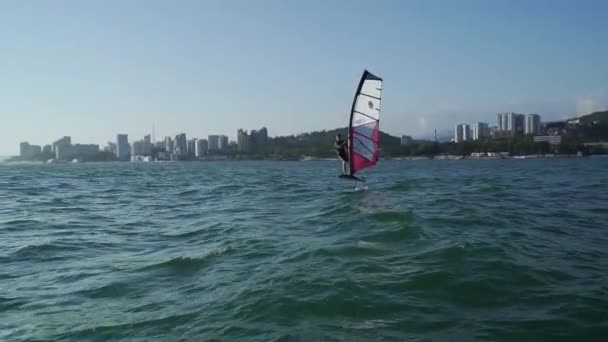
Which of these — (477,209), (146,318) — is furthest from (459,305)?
(477,209)

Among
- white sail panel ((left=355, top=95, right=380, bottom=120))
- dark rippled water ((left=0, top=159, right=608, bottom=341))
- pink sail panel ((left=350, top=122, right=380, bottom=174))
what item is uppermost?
white sail panel ((left=355, top=95, right=380, bottom=120))

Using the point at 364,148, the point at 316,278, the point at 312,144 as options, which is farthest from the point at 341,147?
the point at 312,144

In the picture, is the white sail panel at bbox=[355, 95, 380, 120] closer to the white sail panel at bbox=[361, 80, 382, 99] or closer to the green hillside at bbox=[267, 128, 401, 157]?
the white sail panel at bbox=[361, 80, 382, 99]

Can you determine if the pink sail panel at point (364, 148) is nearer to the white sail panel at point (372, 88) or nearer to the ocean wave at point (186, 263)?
the white sail panel at point (372, 88)

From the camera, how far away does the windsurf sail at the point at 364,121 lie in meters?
16.4

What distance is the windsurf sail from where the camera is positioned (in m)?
16.4

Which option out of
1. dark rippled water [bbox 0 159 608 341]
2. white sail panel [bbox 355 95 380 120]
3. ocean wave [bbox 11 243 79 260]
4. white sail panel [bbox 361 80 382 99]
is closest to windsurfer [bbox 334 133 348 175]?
white sail panel [bbox 355 95 380 120]

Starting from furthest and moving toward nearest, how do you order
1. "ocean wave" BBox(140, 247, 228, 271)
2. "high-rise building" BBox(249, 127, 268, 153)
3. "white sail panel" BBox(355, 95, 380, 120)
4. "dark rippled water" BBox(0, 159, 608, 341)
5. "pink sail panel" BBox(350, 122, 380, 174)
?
"high-rise building" BBox(249, 127, 268, 153) → "pink sail panel" BBox(350, 122, 380, 174) → "white sail panel" BBox(355, 95, 380, 120) → "ocean wave" BBox(140, 247, 228, 271) → "dark rippled water" BBox(0, 159, 608, 341)

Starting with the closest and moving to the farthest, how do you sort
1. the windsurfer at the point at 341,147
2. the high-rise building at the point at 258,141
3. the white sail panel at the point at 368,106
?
1. the white sail panel at the point at 368,106
2. the windsurfer at the point at 341,147
3. the high-rise building at the point at 258,141

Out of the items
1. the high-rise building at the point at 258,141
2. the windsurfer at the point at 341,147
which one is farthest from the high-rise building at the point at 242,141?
the windsurfer at the point at 341,147

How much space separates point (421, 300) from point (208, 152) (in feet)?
640

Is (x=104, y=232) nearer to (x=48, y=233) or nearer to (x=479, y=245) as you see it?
(x=48, y=233)

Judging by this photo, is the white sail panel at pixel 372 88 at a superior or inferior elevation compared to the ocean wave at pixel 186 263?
superior

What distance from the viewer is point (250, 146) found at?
176 m
